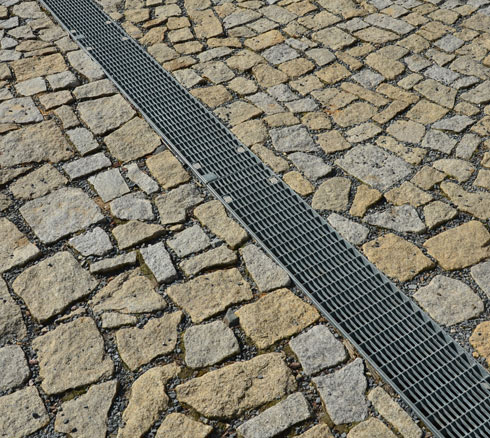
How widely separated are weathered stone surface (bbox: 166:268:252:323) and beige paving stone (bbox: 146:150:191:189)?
843 mm

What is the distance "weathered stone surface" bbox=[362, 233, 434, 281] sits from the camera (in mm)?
3475

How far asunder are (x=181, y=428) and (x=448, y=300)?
154 cm

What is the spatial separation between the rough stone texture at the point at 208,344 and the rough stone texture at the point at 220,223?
0.60 meters

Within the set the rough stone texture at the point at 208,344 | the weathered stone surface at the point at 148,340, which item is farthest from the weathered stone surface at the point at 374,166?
the weathered stone surface at the point at 148,340

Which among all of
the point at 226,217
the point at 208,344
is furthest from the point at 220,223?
the point at 208,344

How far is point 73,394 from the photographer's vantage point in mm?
2885

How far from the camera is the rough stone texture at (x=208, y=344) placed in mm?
3025

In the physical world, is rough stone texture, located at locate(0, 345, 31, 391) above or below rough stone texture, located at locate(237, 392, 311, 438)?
above

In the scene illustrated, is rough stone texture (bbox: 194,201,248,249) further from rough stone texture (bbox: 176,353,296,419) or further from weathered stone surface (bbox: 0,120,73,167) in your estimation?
weathered stone surface (bbox: 0,120,73,167)

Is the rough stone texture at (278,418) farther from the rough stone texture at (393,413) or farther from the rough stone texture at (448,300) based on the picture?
the rough stone texture at (448,300)

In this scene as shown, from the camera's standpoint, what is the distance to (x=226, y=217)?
12.4 ft

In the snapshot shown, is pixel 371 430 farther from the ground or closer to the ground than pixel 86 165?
closer to the ground

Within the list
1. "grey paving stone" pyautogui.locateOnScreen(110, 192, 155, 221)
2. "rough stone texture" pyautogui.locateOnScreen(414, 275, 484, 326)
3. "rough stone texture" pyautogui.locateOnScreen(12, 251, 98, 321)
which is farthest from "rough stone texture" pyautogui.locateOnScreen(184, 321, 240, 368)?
"rough stone texture" pyautogui.locateOnScreen(414, 275, 484, 326)

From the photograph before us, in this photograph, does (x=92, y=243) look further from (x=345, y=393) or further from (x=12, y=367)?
(x=345, y=393)
